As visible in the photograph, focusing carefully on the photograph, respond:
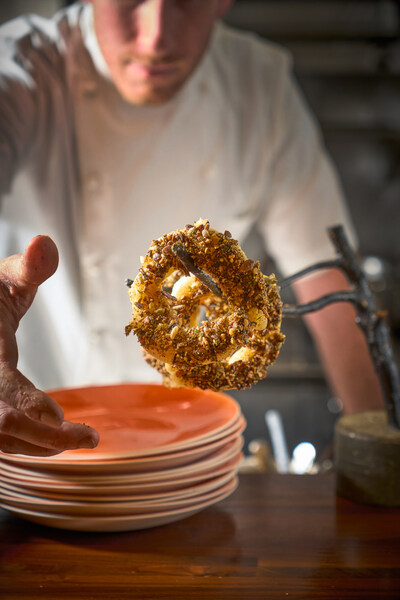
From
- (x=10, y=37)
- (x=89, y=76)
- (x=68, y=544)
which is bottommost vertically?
(x=68, y=544)

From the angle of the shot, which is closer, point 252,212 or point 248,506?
point 248,506

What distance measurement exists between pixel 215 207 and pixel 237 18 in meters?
1.92

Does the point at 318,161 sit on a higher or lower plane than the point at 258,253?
higher

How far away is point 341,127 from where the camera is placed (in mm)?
3195

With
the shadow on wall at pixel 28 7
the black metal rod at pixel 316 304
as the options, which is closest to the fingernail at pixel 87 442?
the black metal rod at pixel 316 304

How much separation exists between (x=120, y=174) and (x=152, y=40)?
44 cm

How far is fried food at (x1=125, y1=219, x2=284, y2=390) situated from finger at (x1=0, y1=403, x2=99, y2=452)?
11 centimetres

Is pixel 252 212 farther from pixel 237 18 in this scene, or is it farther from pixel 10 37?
pixel 237 18

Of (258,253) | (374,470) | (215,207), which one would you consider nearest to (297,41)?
(258,253)

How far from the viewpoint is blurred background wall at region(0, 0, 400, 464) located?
302 centimetres

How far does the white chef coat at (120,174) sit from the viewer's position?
1.53 m

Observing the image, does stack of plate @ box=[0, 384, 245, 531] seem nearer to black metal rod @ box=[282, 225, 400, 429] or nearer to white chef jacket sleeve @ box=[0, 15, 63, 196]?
black metal rod @ box=[282, 225, 400, 429]

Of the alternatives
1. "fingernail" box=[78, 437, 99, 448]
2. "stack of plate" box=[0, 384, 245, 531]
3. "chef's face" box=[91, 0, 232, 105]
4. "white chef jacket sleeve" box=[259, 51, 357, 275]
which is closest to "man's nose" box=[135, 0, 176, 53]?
"chef's face" box=[91, 0, 232, 105]

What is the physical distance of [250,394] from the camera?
3043 millimetres
